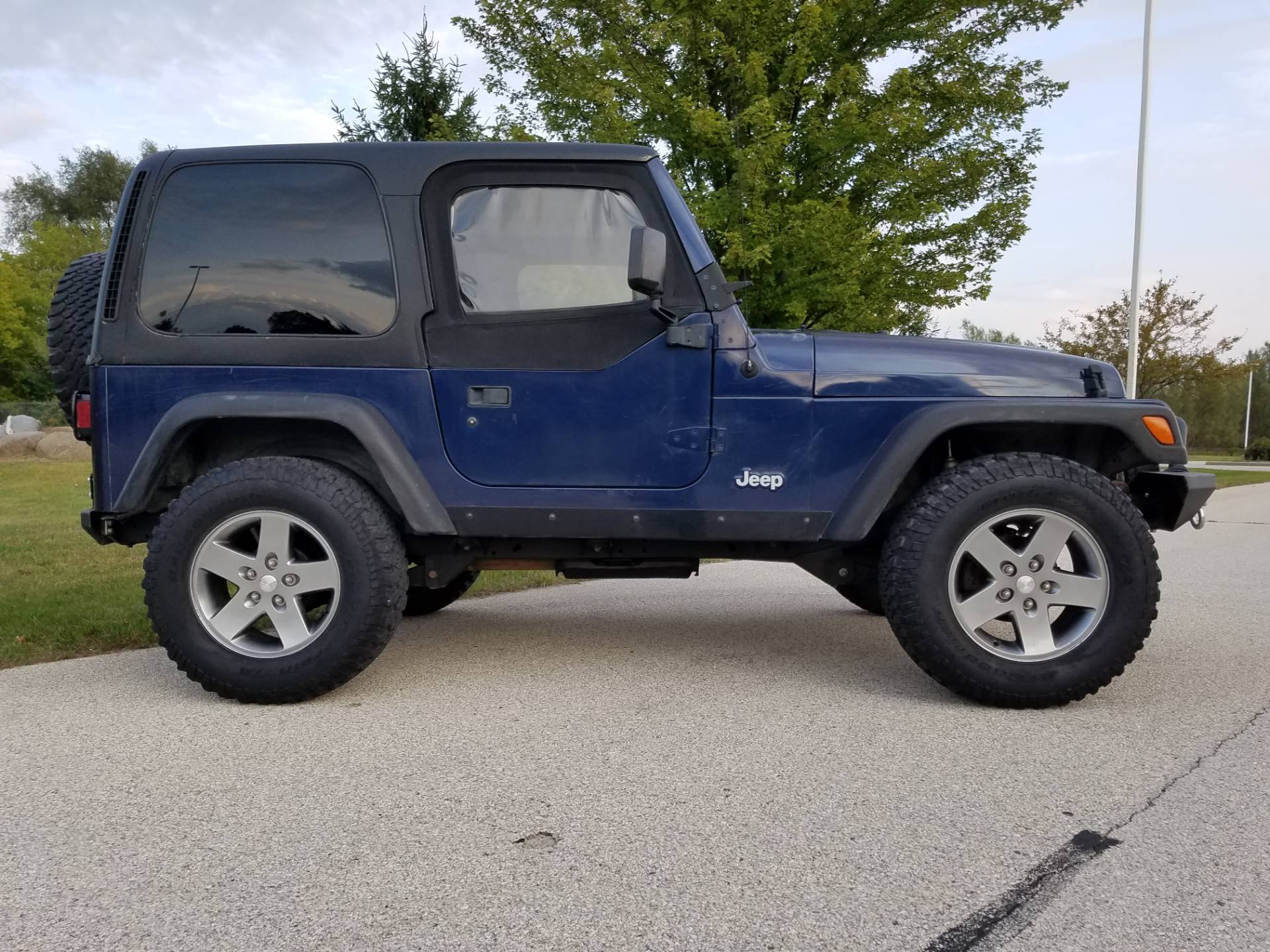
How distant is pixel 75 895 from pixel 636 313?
8.25 feet

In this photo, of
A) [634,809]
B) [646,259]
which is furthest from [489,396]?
[634,809]

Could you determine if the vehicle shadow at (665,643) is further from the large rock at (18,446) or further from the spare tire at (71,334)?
the large rock at (18,446)

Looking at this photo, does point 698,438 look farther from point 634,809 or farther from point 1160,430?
point 1160,430

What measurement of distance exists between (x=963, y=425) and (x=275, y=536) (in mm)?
2618

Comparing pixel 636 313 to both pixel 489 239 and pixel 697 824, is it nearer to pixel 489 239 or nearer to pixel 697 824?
pixel 489 239

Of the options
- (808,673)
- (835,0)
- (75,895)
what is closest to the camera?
(75,895)

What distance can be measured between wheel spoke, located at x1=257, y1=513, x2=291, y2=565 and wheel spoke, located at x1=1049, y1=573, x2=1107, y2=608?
9.32ft

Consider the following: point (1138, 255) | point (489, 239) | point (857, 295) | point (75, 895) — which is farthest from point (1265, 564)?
point (1138, 255)

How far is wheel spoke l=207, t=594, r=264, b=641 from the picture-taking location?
11.9 ft

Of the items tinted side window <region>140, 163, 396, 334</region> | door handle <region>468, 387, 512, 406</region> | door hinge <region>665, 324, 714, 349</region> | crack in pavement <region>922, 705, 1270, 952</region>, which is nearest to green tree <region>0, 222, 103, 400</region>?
tinted side window <region>140, 163, 396, 334</region>

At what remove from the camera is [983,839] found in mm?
2377

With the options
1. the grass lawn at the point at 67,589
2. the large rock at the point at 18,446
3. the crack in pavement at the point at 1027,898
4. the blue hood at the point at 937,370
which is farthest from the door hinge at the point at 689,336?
the large rock at the point at 18,446

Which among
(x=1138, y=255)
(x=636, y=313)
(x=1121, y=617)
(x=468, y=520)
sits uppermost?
(x=1138, y=255)

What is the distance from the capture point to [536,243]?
3.76 metres
